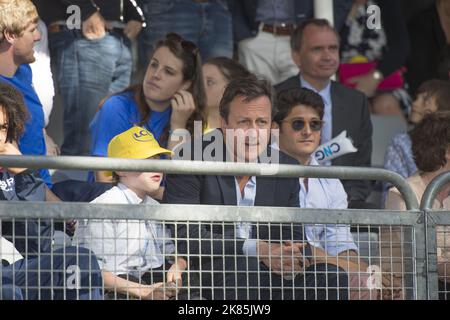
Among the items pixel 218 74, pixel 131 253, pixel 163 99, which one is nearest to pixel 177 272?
pixel 131 253

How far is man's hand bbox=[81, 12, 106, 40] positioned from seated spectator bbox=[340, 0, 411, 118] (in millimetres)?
2431

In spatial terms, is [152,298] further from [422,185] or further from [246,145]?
[422,185]

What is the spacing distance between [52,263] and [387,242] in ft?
5.60

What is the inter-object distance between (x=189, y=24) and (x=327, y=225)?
11.5 ft

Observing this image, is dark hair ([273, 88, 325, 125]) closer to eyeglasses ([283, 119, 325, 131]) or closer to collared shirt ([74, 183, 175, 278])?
eyeglasses ([283, 119, 325, 131])

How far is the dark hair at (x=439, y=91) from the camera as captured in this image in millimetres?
9391

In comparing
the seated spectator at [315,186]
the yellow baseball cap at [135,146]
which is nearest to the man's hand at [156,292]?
the seated spectator at [315,186]

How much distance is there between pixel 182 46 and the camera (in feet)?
28.4

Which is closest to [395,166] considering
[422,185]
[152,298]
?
[422,185]

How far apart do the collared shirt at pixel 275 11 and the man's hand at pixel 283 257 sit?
405 cm

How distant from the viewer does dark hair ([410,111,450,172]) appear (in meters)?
8.01

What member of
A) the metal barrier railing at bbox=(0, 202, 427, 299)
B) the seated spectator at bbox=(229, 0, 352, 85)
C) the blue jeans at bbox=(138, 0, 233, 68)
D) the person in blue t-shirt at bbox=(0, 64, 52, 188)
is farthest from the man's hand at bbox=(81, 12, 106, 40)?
the metal barrier railing at bbox=(0, 202, 427, 299)
